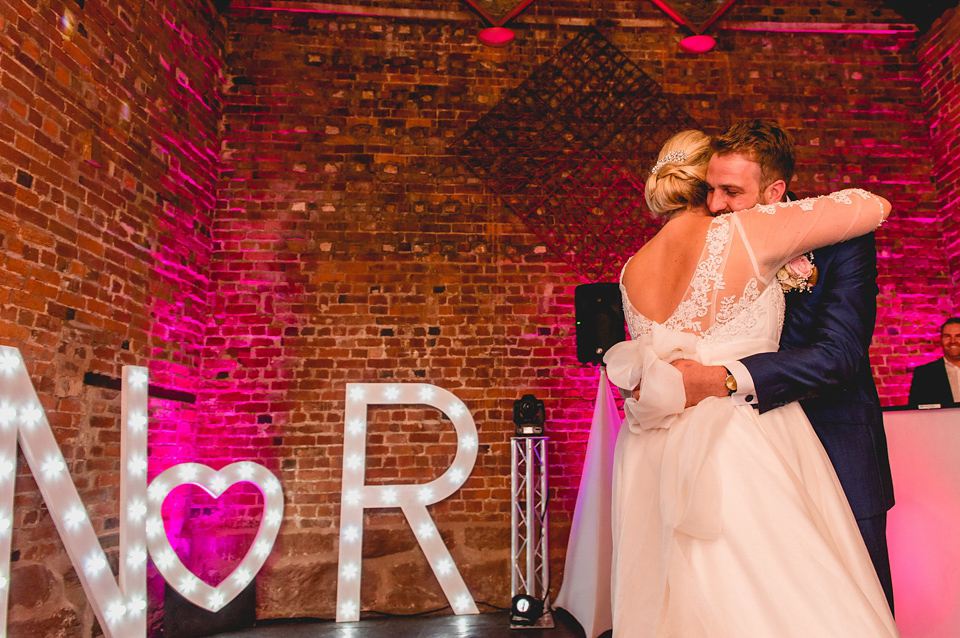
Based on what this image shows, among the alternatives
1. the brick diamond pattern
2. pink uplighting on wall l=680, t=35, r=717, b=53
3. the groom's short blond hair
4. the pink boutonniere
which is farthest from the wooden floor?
pink uplighting on wall l=680, t=35, r=717, b=53

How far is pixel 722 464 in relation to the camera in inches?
60.3

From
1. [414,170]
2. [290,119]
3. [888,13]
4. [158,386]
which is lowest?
[158,386]

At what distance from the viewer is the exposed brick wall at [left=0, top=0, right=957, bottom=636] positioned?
165 inches

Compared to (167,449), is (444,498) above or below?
below

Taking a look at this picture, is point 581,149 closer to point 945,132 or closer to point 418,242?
point 418,242

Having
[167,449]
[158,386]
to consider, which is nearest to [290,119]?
[158,386]

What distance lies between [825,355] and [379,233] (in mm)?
3539

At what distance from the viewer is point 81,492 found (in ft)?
11.0

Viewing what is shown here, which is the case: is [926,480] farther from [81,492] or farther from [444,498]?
[81,492]

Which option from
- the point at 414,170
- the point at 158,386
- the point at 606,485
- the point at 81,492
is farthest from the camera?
the point at 414,170

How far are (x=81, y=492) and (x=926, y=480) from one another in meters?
3.98

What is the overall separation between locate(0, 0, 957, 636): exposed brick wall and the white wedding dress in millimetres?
2829

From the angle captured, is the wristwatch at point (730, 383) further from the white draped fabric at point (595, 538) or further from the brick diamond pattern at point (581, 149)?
the brick diamond pattern at point (581, 149)

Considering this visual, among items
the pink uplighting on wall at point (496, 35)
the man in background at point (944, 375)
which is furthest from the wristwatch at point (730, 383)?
the pink uplighting on wall at point (496, 35)
